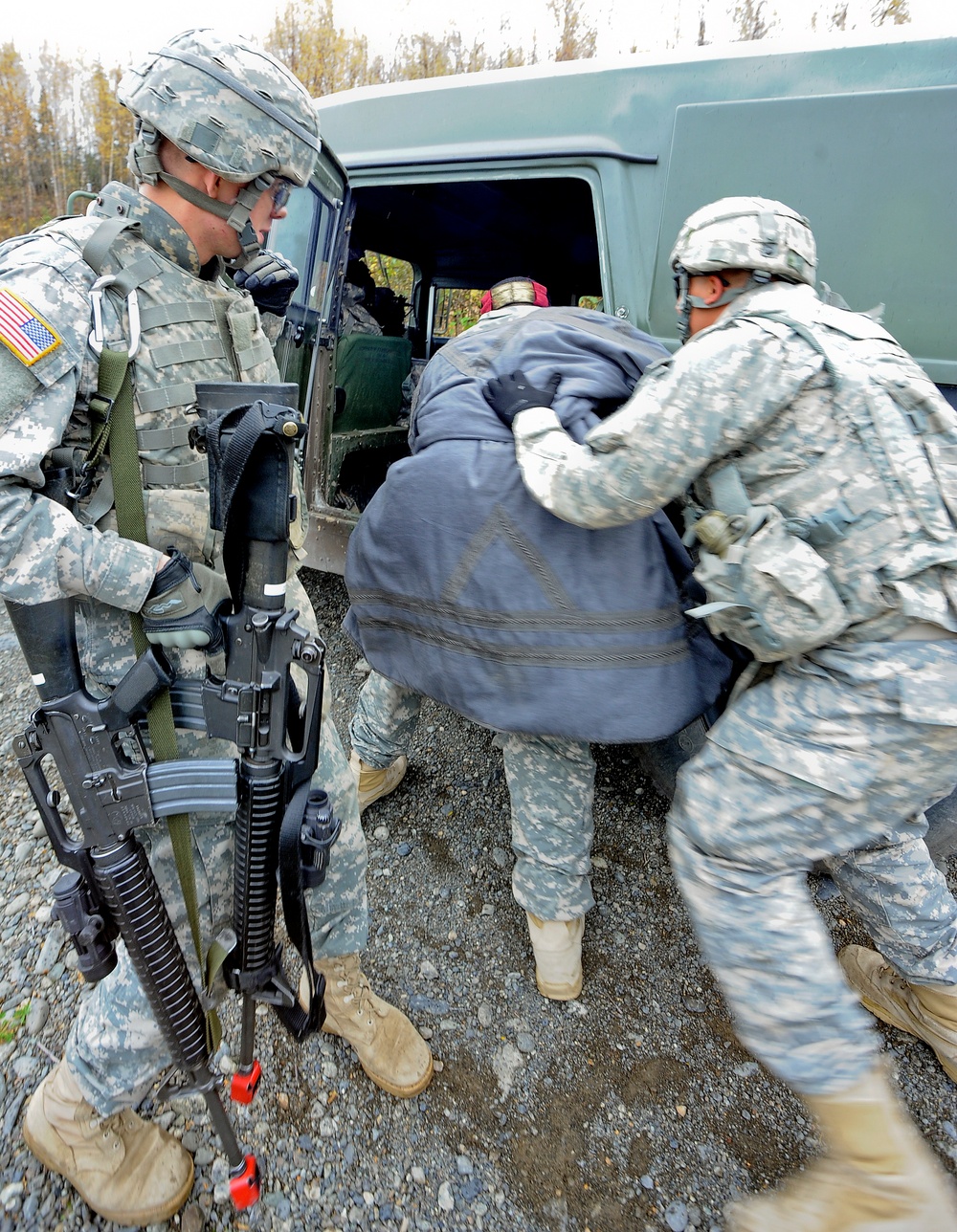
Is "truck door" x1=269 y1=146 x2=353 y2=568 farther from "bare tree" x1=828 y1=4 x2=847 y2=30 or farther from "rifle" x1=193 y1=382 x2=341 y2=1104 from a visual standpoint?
"bare tree" x1=828 y1=4 x2=847 y2=30

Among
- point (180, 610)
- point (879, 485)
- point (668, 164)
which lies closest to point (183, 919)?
point (180, 610)

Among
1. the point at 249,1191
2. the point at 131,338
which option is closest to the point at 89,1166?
the point at 249,1191

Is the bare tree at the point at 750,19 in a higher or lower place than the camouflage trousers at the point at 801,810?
higher

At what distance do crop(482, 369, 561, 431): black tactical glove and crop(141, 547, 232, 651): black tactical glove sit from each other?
82 cm

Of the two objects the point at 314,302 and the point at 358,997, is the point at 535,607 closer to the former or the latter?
the point at 358,997

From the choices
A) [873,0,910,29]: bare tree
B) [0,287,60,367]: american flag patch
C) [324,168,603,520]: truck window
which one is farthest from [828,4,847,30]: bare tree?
[0,287,60,367]: american flag patch

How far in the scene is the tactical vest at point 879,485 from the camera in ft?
4.45

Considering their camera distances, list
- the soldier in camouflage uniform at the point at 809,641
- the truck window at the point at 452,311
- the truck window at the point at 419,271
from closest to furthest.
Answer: the soldier in camouflage uniform at the point at 809,641 < the truck window at the point at 419,271 < the truck window at the point at 452,311

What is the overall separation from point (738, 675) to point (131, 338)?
150 centimetres

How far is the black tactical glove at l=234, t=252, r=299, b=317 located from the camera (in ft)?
5.72

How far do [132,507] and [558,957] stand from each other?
156 cm

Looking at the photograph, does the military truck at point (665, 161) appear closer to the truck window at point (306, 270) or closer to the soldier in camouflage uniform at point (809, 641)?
the truck window at point (306, 270)

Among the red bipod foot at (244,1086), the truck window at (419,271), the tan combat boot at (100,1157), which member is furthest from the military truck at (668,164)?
the tan combat boot at (100,1157)

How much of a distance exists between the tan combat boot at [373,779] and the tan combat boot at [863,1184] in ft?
5.21
